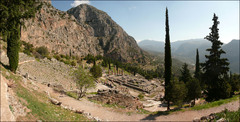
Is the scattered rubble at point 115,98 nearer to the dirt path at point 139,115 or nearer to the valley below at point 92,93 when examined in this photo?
the valley below at point 92,93

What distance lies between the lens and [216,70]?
83.9 feet

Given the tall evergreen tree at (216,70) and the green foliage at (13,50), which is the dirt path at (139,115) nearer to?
the tall evergreen tree at (216,70)

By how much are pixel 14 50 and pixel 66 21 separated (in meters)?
110

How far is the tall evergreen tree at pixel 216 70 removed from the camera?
22.9 meters

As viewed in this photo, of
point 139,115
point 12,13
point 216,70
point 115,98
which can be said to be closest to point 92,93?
point 115,98

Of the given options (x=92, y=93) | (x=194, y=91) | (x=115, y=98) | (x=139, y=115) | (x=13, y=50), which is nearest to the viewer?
(x=139, y=115)

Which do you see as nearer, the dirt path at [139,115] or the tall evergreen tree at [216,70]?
the dirt path at [139,115]

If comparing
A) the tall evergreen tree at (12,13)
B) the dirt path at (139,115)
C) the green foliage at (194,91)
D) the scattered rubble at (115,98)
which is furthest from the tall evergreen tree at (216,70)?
the tall evergreen tree at (12,13)

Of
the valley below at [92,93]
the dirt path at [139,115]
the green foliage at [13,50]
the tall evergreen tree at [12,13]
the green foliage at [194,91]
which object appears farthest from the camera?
the green foliage at [194,91]

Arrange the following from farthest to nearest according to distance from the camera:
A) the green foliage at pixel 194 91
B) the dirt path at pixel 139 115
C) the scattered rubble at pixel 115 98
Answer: the green foliage at pixel 194 91, the scattered rubble at pixel 115 98, the dirt path at pixel 139 115

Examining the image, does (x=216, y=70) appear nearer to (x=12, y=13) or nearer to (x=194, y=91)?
(x=194, y=91)

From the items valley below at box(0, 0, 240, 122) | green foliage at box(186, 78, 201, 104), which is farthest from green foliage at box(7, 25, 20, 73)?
green foliage at box(186, 78, 201, 104)

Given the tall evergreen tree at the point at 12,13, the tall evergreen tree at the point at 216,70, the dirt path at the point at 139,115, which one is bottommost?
the dirt path at the point at 139,115

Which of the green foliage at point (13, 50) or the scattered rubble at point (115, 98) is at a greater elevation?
the green foliage at point (13, 50)
